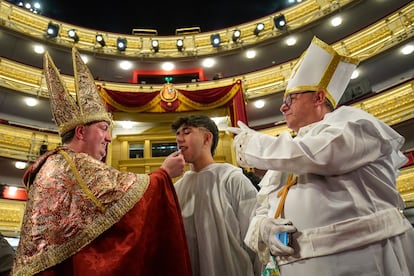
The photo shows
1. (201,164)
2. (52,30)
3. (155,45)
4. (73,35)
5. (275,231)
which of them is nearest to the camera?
(275,231)

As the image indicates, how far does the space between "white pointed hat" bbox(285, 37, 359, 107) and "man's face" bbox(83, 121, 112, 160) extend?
1.19 metres

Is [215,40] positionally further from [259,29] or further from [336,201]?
[336,201]

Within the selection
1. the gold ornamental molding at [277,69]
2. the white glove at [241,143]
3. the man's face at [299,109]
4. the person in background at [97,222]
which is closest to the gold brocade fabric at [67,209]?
the person in background at [97,222]

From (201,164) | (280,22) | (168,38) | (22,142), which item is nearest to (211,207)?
(201,164)

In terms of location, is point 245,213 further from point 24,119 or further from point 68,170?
point 24,119

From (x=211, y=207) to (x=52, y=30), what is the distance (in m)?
15.1

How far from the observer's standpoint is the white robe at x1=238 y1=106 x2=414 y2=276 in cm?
118

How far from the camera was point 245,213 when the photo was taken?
1.92 m

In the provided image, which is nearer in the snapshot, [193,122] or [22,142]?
[193,122]

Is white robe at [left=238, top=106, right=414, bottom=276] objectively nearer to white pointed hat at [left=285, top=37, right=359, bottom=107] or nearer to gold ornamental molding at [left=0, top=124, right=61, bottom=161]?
white pointed hat at [left=285, top=37, right=359, bottom=107]

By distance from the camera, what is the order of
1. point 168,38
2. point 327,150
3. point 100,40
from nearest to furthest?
point 327,150 → point 100,40 → point 168,38

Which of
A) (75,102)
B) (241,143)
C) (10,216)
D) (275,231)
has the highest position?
(10,216)

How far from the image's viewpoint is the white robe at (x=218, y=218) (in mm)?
1797

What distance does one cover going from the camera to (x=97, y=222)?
4.68 feet
